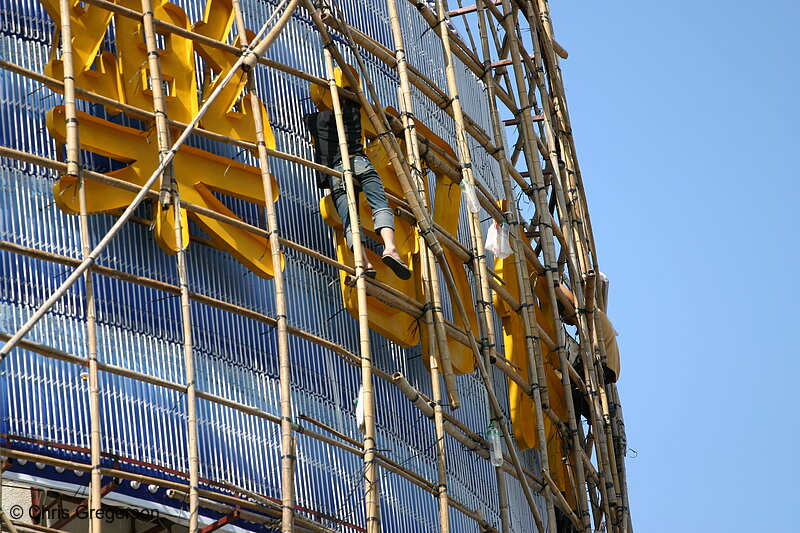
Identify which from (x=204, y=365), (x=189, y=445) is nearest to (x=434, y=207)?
(x=204, y=365)

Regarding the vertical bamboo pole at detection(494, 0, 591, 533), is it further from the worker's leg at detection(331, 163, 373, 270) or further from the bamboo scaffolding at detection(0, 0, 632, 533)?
the worker's leg at detection(331, 163, 373, 270)

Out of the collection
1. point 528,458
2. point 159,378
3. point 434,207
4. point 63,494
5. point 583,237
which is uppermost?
point 583,237

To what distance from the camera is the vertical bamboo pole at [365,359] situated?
10.2 m

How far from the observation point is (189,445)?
9.20m

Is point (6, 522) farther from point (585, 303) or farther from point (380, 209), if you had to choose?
point (585, 303)

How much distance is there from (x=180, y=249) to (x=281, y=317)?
900 mm

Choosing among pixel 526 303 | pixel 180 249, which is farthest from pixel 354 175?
pixel 526 303

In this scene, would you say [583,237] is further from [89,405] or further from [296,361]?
[89,405]

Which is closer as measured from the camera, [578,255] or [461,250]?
[461,250]

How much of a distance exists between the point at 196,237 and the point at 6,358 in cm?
191

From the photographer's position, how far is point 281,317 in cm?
1005

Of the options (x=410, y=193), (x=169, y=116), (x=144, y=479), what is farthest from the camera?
(x=410, y=193)

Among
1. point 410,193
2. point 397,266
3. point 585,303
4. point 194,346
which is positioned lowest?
point 194,346

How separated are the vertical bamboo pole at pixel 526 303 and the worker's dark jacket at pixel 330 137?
2975 mm
